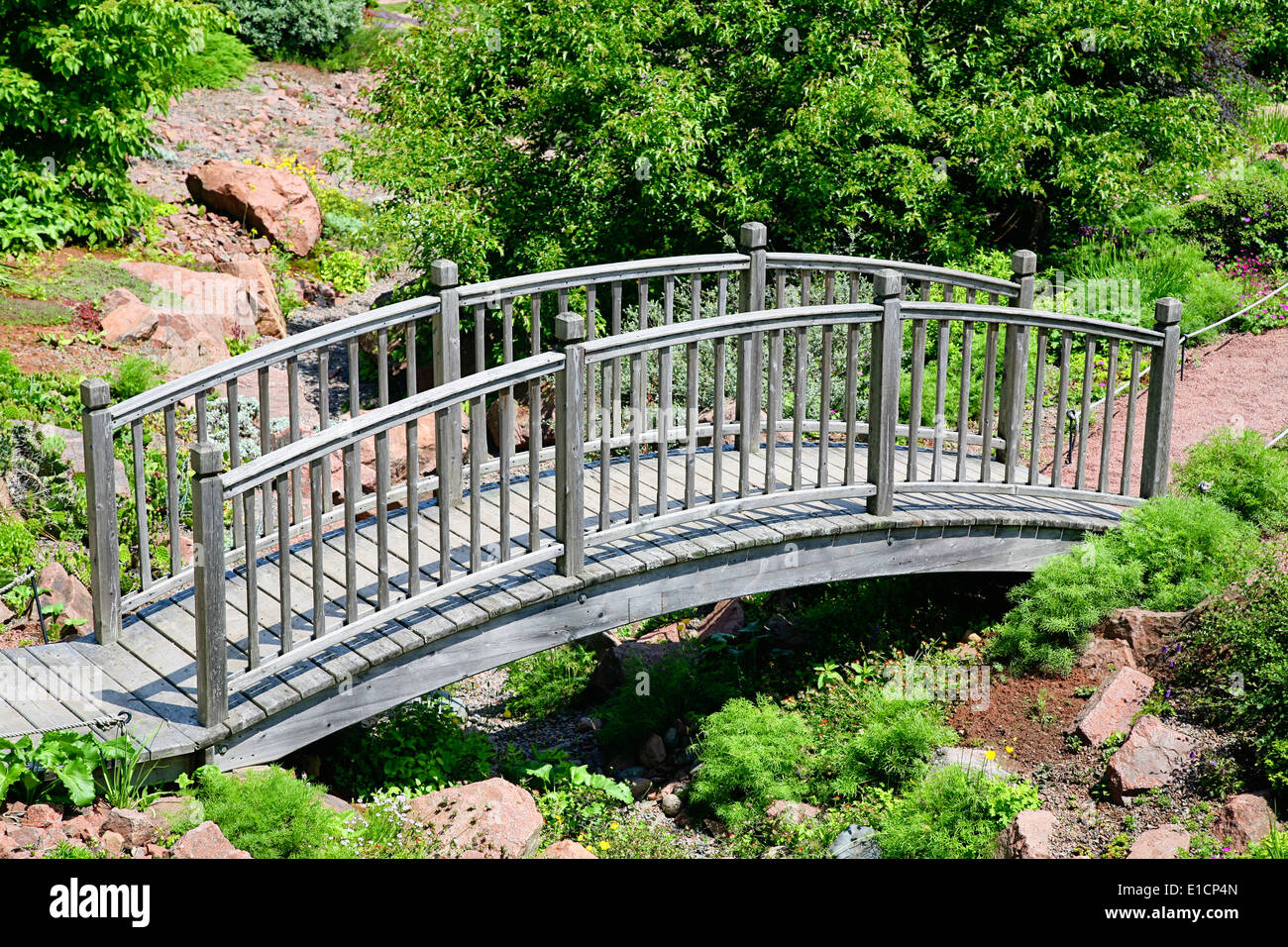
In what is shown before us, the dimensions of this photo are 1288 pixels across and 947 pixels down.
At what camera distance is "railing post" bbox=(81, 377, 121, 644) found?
6480 millimetres

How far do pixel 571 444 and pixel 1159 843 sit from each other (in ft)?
9.67

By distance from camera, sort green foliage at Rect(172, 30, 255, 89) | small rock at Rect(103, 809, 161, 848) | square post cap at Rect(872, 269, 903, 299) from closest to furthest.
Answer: small rock at Rect(103, 809, 161, 848)
square post cap at Rect(872, 269, 903, 299)
green foliage at Rect(172, 30, 255, 89)

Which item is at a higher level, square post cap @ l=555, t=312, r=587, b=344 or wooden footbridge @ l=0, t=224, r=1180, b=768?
square post cap @ l=555, t=312, r=587, b=344

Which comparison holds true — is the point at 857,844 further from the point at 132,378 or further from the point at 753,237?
the point at 132,378

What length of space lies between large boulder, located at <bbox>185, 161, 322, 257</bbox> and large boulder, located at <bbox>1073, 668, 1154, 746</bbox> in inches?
454

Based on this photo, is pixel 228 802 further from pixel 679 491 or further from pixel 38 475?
pixel 38 475

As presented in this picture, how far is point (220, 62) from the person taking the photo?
21297mm

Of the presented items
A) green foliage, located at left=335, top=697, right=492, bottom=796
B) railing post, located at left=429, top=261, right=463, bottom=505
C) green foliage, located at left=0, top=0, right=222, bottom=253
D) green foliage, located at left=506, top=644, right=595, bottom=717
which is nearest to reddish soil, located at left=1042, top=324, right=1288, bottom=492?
green foliage, located at left=506, top=644, right=595, bottom=717

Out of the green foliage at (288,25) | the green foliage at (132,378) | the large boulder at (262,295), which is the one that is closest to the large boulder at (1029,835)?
the green foliage at (132,378)

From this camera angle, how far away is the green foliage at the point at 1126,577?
762 cm

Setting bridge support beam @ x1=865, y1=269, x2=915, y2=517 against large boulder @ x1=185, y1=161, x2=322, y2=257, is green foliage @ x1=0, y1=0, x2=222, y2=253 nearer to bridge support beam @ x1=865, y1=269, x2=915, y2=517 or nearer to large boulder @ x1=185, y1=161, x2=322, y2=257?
large boulder @ x1=185, y1=161, x2=322, y2=257

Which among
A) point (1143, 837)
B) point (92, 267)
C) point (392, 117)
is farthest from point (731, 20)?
point (1143, 837)

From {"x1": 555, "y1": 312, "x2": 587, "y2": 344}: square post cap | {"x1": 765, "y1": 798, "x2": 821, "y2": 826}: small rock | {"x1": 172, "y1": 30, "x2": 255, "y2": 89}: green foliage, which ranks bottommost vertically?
{"x1": 765, "y1": 798, "x2": 821, "y2": 826}: small rock

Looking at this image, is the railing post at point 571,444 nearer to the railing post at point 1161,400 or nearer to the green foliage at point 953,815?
the green foliage at point 953,815
